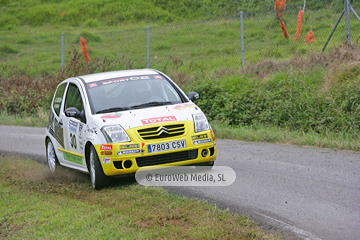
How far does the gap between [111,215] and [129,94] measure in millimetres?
2744

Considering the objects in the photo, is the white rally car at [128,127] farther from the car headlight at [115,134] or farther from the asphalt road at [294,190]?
the asphalt road at [294,190]

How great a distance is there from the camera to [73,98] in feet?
30.6

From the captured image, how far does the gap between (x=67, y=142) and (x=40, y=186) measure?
33.0 inches

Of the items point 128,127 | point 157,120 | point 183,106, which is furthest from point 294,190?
point 128,127

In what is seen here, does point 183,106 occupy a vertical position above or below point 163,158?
above

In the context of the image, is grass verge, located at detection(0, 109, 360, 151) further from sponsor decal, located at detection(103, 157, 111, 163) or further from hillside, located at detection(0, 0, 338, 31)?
hillside, located at detection(0, 0, 338, 31)

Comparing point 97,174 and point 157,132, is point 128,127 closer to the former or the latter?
point 157,132

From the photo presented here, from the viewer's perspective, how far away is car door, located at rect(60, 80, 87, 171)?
8.52 metres

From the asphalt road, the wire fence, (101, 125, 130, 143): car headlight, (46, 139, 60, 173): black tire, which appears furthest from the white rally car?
the wire fence

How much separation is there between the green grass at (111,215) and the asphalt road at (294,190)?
1.17 ft

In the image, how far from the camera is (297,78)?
46.5 feet

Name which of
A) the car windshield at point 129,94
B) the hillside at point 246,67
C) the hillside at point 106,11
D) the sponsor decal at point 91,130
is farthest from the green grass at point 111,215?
the hillside at point 106,11

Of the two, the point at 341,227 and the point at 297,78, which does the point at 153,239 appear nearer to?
the point at 341,227

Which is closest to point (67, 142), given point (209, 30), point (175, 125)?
point (175, 125)
